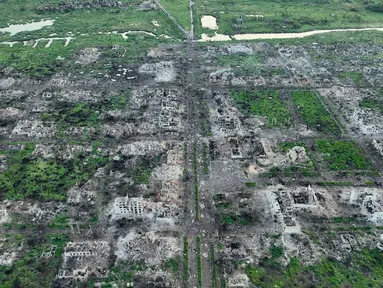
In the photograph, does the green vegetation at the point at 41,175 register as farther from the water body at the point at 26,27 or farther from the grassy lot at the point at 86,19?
the water body at the point at 26,27

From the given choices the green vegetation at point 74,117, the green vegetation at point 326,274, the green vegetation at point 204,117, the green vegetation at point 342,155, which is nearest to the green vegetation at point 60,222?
the green vegetation at point 74,117

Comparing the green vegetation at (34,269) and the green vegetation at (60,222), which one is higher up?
the green vegetation at (60,222)

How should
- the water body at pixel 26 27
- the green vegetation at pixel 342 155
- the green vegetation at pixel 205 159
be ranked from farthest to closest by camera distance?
the water body at pixel 26 27, the green vegetation at pixel 342 155, the green vegetation at pixel 205 159

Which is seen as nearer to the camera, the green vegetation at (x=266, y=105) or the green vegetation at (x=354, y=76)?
the green vegetation at (x=266, y=105)

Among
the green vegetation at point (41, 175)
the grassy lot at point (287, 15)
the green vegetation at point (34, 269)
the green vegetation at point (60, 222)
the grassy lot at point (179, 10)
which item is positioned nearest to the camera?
the green vegetation at point (34, 269)

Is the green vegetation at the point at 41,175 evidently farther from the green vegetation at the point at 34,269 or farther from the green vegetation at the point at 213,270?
the green vegetation at the point at 213,270

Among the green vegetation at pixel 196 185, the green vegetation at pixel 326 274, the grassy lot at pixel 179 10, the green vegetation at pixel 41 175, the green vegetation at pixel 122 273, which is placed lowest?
the green vegetation at pixel 326 274

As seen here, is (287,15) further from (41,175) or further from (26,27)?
(41,175)

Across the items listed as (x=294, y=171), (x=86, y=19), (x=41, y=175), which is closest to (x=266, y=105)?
(x=294, y=171)
